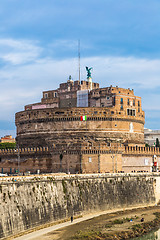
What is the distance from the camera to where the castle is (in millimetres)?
83938

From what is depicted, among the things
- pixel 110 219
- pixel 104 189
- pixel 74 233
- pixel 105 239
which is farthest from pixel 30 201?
pixel 104 189

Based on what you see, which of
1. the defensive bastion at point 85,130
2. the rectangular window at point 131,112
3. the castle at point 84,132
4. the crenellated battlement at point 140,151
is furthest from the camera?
the rectangular window at point 131,112

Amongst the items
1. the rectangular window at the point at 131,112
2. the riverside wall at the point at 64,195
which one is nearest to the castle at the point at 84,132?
the rectangular window at the point at 131,112

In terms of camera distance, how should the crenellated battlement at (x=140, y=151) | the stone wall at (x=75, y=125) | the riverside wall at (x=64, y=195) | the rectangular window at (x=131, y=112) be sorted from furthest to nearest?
the rectangular window at (x=131, y=112)
the stone wall at (x=75, y=125)
the crenellated battlement at (x=140, y=151)
the riverside wall at (x=64, y=195)

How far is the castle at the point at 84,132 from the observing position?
83.9 meters

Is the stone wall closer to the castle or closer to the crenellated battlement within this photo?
the castle

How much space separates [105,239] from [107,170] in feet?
102

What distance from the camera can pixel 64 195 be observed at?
6369cm

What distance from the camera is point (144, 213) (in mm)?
72312

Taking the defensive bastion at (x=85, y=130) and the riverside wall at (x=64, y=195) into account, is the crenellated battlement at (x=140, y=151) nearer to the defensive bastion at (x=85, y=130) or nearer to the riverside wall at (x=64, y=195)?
the defensive bastion at (x=85, y=130)

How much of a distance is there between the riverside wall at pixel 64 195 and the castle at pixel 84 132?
7.21 m

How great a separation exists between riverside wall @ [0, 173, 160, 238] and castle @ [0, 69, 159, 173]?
721 centimetres

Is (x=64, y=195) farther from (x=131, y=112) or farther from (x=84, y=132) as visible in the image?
(x=131, y=112)

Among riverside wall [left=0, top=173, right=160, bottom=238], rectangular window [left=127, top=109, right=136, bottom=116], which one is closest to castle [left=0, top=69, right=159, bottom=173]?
rectangular window [left=127, top=109, right=136, bottom=116]
